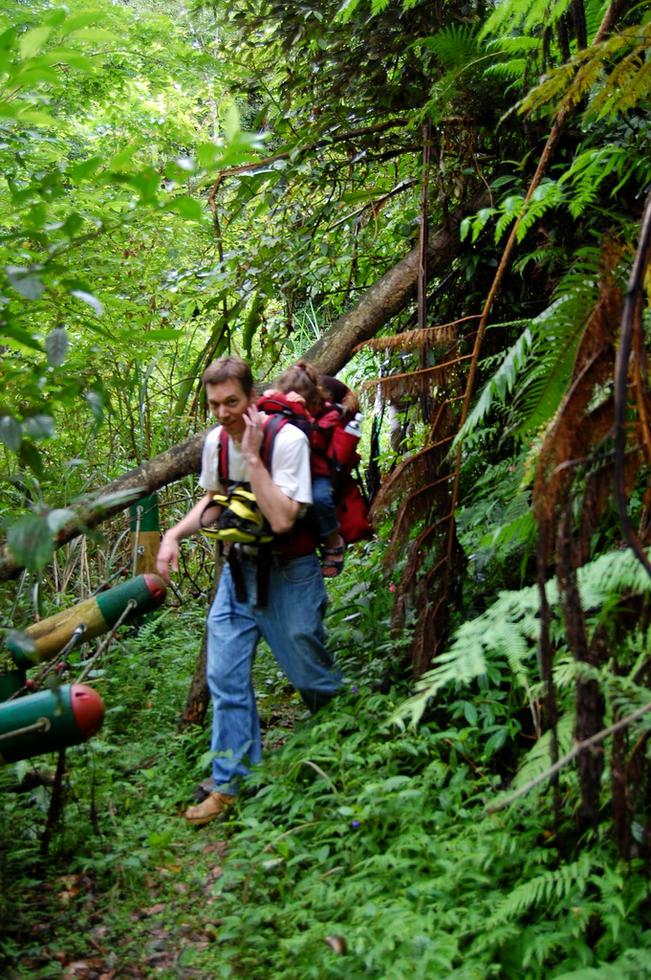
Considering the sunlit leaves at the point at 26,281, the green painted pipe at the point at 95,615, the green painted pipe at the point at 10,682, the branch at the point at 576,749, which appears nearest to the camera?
the branch at the point at 576,749

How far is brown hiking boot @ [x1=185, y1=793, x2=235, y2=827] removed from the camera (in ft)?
13.6

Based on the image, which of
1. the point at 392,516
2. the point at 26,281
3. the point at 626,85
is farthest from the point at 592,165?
the point at 26,281

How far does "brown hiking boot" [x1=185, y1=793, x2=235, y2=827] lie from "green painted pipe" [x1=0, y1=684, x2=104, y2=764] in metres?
1.24

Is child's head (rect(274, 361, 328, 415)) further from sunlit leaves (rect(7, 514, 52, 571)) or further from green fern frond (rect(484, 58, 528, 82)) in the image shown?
sunlit leaves (rect(7, 514, 52, 571))

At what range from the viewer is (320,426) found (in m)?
4.56

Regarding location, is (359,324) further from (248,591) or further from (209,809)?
(209,809)

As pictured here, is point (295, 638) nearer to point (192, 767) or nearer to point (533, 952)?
point (192, 767)

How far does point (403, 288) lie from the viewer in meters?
4.96

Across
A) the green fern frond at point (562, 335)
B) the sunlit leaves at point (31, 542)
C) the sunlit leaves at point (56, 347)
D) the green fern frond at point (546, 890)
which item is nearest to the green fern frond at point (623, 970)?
the green fern frond at point (546, 890)

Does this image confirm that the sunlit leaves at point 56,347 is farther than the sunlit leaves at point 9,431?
Yes

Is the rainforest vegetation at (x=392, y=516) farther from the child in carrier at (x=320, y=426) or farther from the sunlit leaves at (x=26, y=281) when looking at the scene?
the child in carrier at (x=320, y=426)

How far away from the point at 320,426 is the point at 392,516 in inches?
38.1

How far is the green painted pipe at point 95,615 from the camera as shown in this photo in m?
3.99

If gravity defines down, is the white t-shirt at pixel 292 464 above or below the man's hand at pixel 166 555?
above
